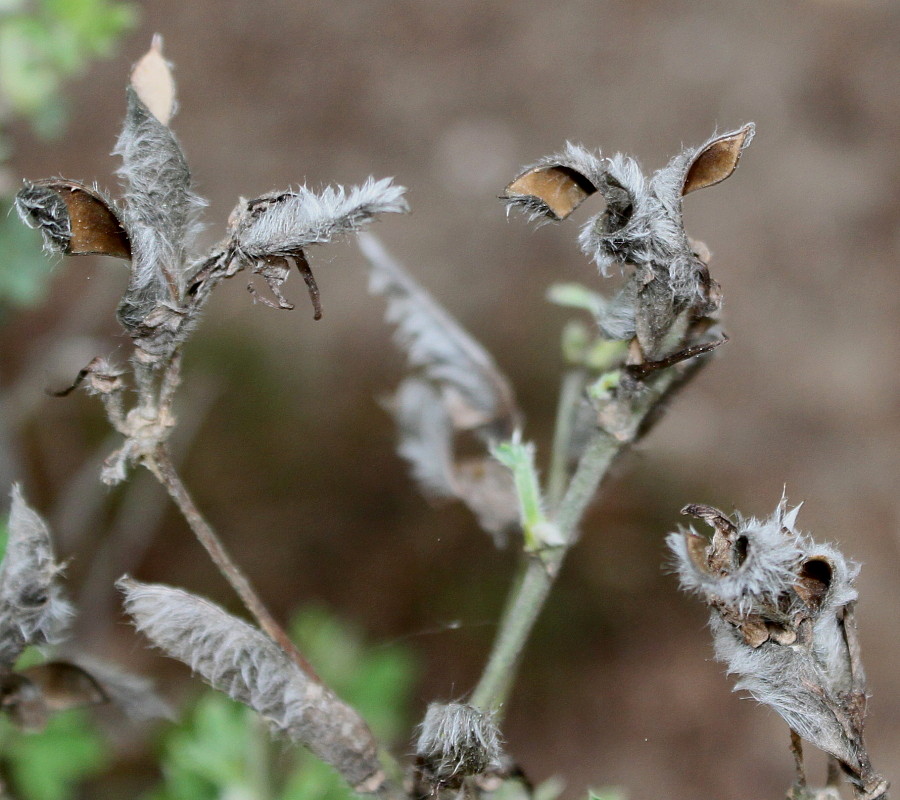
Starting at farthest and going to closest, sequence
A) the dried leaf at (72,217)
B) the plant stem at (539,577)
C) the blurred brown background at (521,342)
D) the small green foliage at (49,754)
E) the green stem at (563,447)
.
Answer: the blurred brown background at (521,342) → the small green foliage at (49,754) → the green stem at (563,447) → the plant stem at (539,577) → the dried leaf at (72,217)

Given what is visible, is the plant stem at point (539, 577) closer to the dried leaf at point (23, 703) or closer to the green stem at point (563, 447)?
the green stem at point (563, 447)

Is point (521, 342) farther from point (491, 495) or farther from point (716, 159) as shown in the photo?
point (716, 159)

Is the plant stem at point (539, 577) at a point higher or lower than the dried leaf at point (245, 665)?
higher

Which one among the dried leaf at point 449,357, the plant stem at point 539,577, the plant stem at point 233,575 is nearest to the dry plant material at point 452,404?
the dried leaf at point 449,357

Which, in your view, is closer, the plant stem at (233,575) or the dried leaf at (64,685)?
the plant stem at (233,575)

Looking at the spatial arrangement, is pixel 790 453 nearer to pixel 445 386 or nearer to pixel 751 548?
pixel 445 386

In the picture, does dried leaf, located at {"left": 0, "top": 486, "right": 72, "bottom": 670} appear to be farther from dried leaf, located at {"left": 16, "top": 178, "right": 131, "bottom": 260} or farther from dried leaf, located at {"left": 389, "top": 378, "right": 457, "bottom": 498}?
dried leaf, located at {"left": 389, "top": 378, "right": 457, "bottom": 498}

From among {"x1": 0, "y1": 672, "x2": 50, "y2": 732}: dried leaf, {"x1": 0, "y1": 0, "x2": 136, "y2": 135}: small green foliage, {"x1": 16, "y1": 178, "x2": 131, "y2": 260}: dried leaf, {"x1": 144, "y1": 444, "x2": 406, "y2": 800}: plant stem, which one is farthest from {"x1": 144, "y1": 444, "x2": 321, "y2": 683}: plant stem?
{"x1": 0, "y1": 0, "x2": 136, "y2": 135}: small green foliage

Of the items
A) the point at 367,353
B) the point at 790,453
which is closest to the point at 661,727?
the point at 790,453
